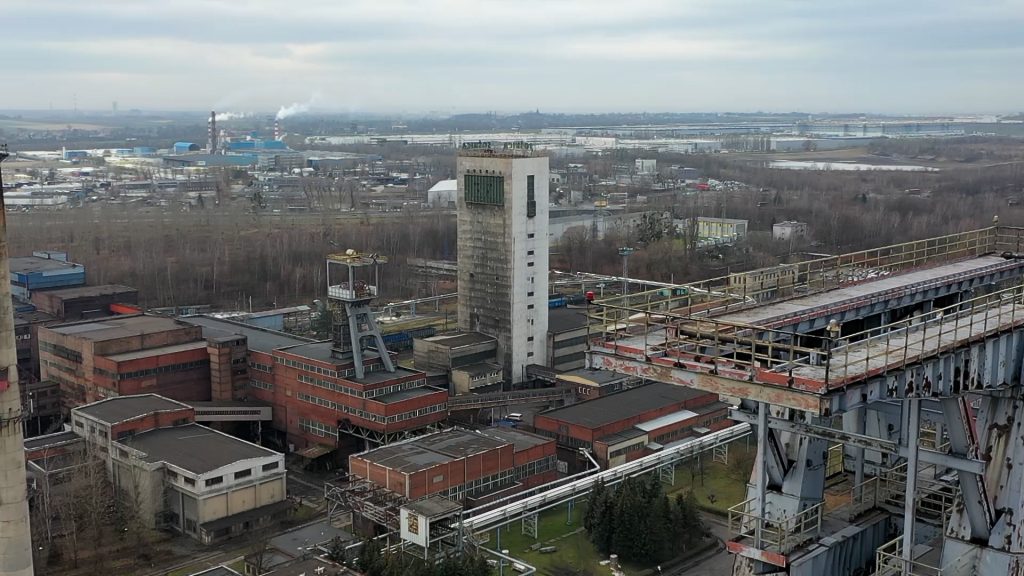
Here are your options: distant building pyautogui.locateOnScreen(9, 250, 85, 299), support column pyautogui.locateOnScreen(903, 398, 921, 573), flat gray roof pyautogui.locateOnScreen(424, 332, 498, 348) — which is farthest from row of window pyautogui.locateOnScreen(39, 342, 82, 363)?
support column pyautogui.locateOnScreen(903, 398, 921, 573)

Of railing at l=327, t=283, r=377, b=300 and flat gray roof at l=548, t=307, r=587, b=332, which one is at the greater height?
railing at l=327, t=283, r=377, b=300

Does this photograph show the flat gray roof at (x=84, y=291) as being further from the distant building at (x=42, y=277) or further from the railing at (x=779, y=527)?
the railing at (x=779, y=527)

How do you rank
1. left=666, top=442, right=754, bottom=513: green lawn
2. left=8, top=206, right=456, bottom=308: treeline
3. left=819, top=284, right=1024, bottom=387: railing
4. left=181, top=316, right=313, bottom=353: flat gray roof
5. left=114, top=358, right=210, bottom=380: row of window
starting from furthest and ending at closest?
left=8, top=206, right=456, bottom=308: treeline → left=181, top=316, right=313, bottom=353: flat gray roof → left=114, top=358, right=210, bottom=380: row of window → left=666, top=442, right=754, bottom=513: green lawn → left=819, top=284, right=1024, bottom=387: railing

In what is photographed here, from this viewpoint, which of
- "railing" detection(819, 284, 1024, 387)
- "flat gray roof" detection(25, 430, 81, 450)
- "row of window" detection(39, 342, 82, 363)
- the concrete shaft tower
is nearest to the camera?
"railing" detection(819, 284, 1024, 387)

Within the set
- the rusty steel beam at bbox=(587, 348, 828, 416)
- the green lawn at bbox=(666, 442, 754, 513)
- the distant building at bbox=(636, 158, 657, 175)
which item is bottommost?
the green lawn at bbox=(666, 442, 754, 513)

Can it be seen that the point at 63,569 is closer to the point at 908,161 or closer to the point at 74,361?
the point at 74,361

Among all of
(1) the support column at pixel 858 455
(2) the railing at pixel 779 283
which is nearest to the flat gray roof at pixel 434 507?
(2) the railing at pixel 779 283

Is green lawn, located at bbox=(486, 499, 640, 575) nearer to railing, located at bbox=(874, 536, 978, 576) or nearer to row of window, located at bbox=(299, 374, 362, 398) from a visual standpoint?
row of window, located at bbox=(299, 374, 362, 398)
